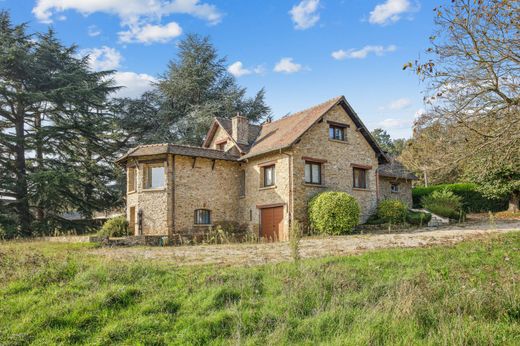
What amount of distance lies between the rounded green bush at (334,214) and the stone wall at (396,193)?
7562 mm

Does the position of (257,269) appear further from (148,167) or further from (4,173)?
(4,173)

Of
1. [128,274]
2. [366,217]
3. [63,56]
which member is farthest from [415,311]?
[63,56]

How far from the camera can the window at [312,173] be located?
2056 cm

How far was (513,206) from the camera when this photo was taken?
27.3 meters

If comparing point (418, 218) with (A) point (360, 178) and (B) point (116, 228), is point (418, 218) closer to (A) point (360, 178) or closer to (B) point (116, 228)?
(A) point (360, 178)

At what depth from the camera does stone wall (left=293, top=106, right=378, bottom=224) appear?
65.3 feet

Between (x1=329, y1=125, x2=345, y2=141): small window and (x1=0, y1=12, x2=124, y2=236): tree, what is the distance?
15.0 metres

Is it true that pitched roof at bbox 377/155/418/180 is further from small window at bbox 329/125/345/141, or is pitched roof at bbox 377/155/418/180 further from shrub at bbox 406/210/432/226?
small window at bbox 329/125/345/141

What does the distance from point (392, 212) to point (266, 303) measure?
15.9 m

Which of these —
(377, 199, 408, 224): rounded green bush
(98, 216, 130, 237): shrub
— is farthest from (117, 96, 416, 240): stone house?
(377, 199, 408, 224): rounded green bush

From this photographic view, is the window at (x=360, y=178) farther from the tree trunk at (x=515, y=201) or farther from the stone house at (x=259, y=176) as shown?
the tree trunk at (x=515, y=201)

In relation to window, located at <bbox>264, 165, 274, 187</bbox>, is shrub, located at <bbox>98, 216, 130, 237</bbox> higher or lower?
lower

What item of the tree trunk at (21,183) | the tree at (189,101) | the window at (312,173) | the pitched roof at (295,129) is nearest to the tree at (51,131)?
the tree trunk at (21,183)

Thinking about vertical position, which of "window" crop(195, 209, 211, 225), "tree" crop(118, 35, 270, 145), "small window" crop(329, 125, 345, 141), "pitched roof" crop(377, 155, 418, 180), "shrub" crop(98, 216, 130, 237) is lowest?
"shrub" crop(98, 216, 130, 237)
